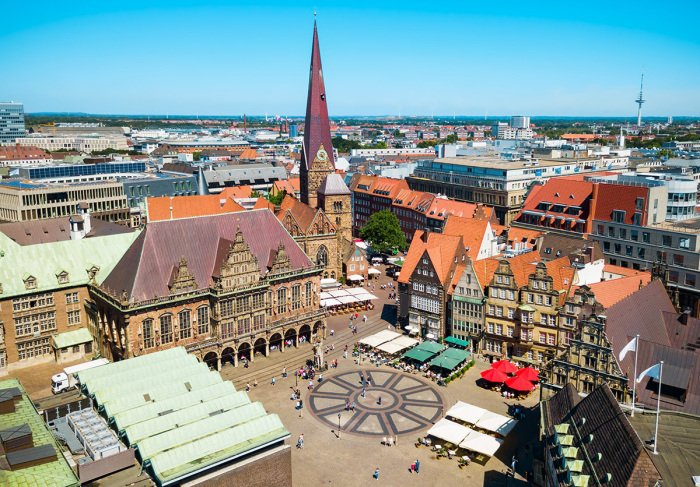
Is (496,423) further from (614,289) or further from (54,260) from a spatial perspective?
(54,260)

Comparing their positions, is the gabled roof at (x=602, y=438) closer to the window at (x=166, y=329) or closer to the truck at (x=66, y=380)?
the window at (x=166, y=329)

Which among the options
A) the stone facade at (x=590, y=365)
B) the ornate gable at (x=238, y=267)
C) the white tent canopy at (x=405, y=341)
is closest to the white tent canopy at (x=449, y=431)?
the stone facade at (x=590, y=365)

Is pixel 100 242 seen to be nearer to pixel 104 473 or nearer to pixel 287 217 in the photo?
pixel 287 217

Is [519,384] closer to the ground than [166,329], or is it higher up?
closer to the ground

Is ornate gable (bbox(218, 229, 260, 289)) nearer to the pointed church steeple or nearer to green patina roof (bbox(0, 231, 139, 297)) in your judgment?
green patina roof (bbox(0, 231, 139, 297))

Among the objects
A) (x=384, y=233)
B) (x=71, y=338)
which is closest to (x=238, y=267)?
(x=71, y=338)

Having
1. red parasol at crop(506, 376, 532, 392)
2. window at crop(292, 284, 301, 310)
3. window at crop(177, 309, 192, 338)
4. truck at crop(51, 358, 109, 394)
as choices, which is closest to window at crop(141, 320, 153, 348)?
window at crop(177, 309, 192, 338)
